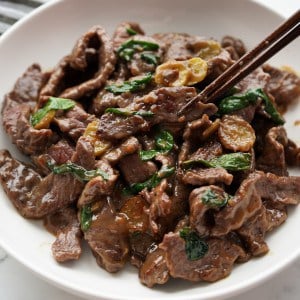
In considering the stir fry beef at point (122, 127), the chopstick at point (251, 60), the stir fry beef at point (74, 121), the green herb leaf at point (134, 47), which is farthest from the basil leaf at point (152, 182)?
the green herb leaf at point (134, 47)

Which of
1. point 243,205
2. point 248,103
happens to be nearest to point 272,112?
point 248,103

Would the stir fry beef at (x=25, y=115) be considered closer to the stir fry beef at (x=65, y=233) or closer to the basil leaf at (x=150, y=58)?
the stir fry beef at (x=65, y=233)

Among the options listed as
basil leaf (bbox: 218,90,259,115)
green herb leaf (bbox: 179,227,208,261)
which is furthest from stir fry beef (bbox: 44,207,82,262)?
basil leaf (bbox: 218,90,259,115)

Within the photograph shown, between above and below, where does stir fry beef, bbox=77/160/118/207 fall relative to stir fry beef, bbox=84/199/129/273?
above

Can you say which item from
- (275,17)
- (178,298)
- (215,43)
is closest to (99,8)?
(215,43)

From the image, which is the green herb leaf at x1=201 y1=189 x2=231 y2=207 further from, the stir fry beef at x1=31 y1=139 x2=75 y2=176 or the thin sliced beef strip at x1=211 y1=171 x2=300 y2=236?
the stir fry beef at x1=31 y1=139 x2=75 y2=176

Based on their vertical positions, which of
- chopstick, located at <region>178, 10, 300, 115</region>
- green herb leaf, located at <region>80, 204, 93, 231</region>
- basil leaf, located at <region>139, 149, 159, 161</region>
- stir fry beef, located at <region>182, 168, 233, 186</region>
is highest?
chopstick, located at <region>178, 10, 300, 115</region>
